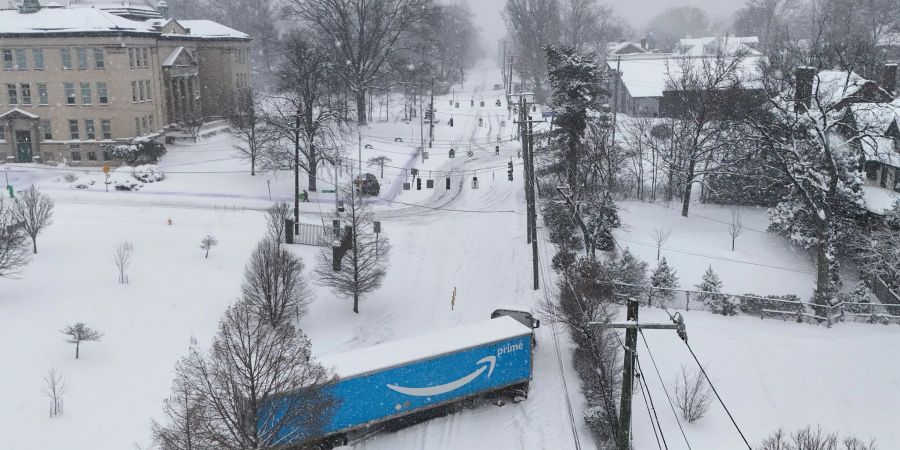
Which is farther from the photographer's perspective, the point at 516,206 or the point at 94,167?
the point at 94,167

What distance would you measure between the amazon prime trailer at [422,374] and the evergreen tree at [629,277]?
854 cm

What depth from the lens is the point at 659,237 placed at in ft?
132

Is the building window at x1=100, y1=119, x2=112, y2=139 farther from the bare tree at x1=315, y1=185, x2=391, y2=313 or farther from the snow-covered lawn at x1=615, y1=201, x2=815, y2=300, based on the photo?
the snow-covered lawn at x1=615, y1=201, x2=815, y2=300

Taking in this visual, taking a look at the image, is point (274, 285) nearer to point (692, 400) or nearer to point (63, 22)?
point (692, 400)

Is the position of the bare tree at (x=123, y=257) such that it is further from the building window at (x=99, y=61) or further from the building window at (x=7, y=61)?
the building window at (x=7, y=61)

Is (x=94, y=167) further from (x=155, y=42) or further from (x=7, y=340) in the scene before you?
(x=7, y=340)

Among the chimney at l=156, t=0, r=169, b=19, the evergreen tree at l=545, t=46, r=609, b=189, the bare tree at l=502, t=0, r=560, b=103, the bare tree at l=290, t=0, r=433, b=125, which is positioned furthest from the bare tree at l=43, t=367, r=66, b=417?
the bare tree at l=502, t=0, r=560, b=103

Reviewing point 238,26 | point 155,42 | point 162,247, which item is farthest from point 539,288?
point 238,26

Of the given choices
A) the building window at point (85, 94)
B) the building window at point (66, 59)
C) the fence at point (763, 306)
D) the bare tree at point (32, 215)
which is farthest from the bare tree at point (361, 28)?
the fence at point (763, 306)

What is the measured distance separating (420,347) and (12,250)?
17908 millimetres

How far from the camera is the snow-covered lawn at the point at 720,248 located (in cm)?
3622

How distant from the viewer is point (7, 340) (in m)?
25.3

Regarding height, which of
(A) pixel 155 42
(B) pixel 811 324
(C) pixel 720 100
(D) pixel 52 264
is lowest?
(B) pixel 811 324

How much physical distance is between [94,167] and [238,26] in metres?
66.3
